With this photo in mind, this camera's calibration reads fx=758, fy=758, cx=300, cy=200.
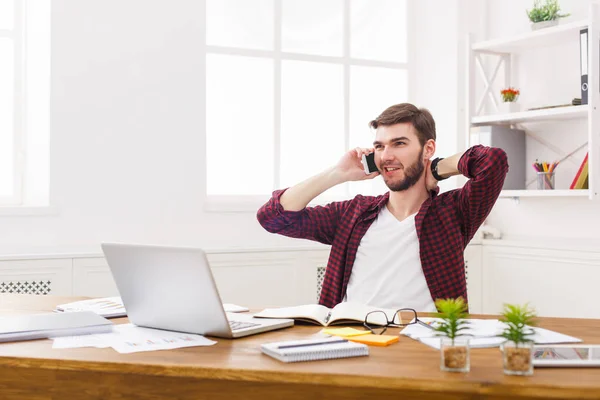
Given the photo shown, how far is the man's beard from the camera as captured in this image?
2.55 metres

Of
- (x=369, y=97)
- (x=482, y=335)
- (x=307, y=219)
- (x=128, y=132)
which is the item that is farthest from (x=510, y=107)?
(x=482, y=335)

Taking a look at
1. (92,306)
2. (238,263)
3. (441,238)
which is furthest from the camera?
(238,263)

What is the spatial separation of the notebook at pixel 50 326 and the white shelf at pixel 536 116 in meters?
2.39

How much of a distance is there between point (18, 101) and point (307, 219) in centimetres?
172

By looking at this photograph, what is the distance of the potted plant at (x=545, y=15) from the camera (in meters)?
3.59

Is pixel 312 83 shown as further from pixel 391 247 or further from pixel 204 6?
pixel 391 247

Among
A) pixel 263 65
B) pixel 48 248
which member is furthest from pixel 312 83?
pixel 48 248

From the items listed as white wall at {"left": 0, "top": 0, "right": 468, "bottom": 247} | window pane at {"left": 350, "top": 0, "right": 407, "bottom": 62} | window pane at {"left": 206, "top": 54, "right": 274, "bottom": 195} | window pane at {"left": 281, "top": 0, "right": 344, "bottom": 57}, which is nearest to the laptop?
white wall at {"left": 0, "top": 0, "right": 468, "bottom": 247}

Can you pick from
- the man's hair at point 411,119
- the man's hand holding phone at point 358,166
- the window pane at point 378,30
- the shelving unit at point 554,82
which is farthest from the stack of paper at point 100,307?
the window pane at point 378,30

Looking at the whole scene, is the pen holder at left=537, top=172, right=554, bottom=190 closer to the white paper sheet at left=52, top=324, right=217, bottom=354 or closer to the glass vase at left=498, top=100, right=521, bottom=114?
the glass vase at left=498, top=100, right=521, bottom=114

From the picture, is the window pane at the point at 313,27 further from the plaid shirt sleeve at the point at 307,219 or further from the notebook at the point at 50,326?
the notebook at the point at 50,326

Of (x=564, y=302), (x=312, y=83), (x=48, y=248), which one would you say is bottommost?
(x=564, y=302)

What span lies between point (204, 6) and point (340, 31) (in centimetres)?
87

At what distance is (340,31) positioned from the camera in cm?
425
